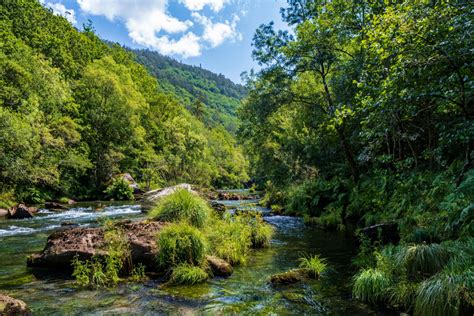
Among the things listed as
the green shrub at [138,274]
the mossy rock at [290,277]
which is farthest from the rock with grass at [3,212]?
the mossy rock at [290,277]

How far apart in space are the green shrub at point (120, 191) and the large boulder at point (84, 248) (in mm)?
26281

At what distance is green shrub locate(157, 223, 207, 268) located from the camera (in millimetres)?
7805

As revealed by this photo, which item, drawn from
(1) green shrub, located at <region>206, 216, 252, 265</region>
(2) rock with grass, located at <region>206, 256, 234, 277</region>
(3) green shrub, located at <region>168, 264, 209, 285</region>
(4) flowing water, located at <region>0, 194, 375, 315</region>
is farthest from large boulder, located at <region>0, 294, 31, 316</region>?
(1) green shrub, located at <region>206, 216, 252, 265</region>

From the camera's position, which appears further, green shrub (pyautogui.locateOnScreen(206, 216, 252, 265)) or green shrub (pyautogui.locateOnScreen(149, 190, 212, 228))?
green shrub (pyautogui.locateOnScreen(149, 190, 212, 228))

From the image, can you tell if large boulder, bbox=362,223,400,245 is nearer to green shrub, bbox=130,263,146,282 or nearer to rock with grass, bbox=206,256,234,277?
rock with grass, bbox=206,256,234,277

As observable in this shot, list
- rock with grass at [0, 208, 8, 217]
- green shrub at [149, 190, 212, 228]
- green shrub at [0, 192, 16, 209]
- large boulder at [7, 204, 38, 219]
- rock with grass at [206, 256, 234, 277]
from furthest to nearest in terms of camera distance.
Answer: green shrub at [0, 192, 16, 209] < rock with grass at [0, 208, 8, 217] < large boulder at [7, 204, 38, 219] < green shrub at [149, 190, 212, 228] < rock with grass at [206, 256, 234, 277]

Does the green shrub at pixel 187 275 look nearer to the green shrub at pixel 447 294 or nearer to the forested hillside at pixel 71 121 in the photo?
the green shrub at pixel 447 294

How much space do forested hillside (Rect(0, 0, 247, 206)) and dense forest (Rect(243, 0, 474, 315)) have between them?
14.3 m

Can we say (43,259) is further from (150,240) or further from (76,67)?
(76,67)

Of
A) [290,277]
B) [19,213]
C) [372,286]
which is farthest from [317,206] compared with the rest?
[19,213]

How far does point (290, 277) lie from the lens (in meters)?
7.45

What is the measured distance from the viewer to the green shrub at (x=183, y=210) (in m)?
10.1

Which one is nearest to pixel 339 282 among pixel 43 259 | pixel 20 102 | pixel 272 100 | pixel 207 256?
pixel 207 256

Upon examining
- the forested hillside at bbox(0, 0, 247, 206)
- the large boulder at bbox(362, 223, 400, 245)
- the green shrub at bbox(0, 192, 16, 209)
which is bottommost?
the large boulder at bbox(362, 223, 400, 245)
